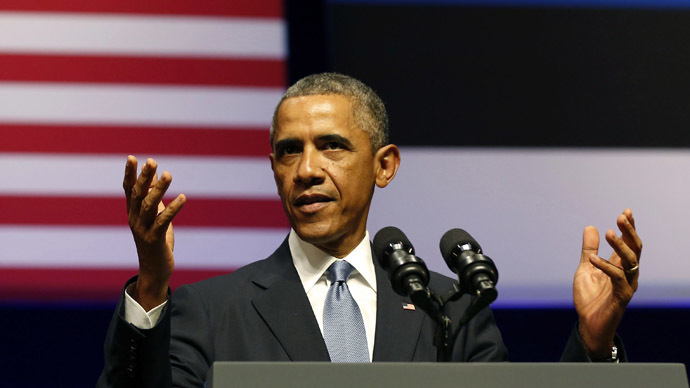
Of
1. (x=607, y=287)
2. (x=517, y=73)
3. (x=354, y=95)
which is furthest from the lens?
(x=517, y=73)

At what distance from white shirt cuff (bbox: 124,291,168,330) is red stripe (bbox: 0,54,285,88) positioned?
60.5 inches

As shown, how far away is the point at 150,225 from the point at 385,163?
0.81m

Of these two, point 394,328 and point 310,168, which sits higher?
point 310,168

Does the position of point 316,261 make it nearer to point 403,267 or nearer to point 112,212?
point 403,267

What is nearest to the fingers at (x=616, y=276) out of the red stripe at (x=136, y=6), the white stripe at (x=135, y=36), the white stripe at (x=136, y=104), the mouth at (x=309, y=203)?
the mouth at (x=309, y=203)

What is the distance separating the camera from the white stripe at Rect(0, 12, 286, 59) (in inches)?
120

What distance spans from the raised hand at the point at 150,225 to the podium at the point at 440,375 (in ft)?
1.19

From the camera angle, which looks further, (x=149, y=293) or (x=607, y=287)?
(x=607, y=287)

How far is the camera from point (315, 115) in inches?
83.4

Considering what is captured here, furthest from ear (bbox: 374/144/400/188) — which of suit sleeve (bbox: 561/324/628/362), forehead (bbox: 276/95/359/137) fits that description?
suit sleeve (bbox: 561/324/628/362)

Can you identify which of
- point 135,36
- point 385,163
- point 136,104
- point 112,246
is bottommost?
point 112,246

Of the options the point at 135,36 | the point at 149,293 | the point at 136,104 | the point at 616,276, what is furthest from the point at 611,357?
the point at 135,36

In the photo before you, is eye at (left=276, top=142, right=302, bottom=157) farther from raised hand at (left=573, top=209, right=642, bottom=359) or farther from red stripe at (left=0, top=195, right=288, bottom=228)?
red stripe at (left=0, top=195, right=288, bottom=228)

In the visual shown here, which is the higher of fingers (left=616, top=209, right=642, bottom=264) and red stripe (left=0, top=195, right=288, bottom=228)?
fingers (left=616, top=209, right=642, bottom=264)
